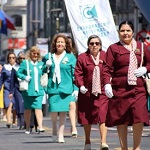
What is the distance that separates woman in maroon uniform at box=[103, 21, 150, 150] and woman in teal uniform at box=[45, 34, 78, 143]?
478 cm

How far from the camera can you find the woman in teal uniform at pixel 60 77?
Result: 691 inches

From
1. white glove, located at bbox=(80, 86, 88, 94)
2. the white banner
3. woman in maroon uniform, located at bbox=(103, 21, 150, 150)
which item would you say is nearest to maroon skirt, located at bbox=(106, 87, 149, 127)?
woman in maroon uniform, located at bbox=(103, 21, 150, 150)

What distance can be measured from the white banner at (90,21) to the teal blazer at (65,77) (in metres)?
3.28

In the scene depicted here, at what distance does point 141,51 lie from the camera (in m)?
12.8

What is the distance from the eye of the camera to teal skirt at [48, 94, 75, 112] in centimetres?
1766

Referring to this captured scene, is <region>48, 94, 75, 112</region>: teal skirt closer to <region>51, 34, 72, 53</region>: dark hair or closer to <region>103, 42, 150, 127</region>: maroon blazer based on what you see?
<region>51, 34, 72, 53</region>: dark hair

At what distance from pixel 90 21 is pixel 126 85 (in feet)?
29.2

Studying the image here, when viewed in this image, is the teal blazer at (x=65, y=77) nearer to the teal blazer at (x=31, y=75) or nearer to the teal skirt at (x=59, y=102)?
the teal skirt at (x=59, y=102)

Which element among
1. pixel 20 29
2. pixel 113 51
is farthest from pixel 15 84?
pixel 20 29

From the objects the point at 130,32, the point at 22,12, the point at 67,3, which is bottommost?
the point at 130,32

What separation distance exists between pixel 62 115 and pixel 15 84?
6.05m

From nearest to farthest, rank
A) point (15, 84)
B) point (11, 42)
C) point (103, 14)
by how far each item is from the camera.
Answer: point (103, 14), point (15, 84), point (11, 42)

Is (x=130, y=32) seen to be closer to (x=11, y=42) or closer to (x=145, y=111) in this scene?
(x=145, y=111)

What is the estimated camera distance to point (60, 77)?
693 inches
